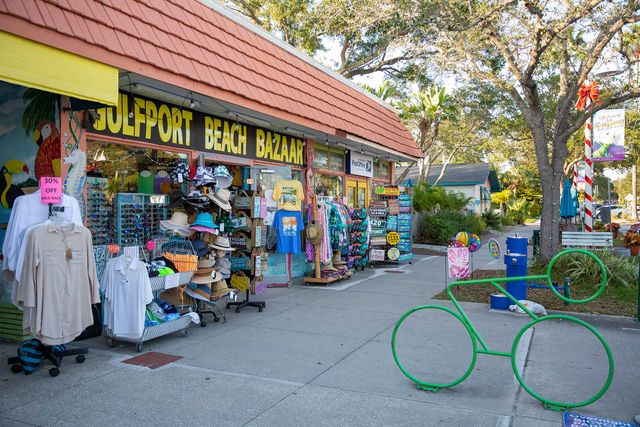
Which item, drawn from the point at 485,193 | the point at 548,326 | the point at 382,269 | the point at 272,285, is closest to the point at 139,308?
the point at 272,285

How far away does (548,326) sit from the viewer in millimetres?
7066

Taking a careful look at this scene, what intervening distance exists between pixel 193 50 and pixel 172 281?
11.2 feet

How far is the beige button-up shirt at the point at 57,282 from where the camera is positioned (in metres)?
4.81

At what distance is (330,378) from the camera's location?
495 cm

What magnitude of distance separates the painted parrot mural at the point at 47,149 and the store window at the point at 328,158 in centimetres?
699

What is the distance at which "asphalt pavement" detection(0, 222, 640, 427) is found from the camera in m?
4.07

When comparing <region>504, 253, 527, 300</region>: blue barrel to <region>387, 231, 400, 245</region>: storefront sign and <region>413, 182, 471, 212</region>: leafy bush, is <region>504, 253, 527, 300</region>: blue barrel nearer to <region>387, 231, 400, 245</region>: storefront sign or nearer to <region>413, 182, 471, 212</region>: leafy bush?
<region>387, 231, 400, 245</region>: storefront sign

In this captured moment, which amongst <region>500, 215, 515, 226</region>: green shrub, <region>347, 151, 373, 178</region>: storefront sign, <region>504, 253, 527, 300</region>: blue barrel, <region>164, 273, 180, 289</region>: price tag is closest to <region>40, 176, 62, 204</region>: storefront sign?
<region>164, 273, 180, 289</region>: price tag

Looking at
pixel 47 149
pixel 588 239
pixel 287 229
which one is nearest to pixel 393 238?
pixel 287 229

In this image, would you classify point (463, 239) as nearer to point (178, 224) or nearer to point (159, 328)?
point (178, 224)

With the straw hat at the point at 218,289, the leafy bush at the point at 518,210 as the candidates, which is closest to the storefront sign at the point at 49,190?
the straw hat at the point at 218,289

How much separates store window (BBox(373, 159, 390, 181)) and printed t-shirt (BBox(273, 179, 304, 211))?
7047mm

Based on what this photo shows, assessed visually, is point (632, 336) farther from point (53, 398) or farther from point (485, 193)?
point (485, 193)

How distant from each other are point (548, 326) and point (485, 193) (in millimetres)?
33744
